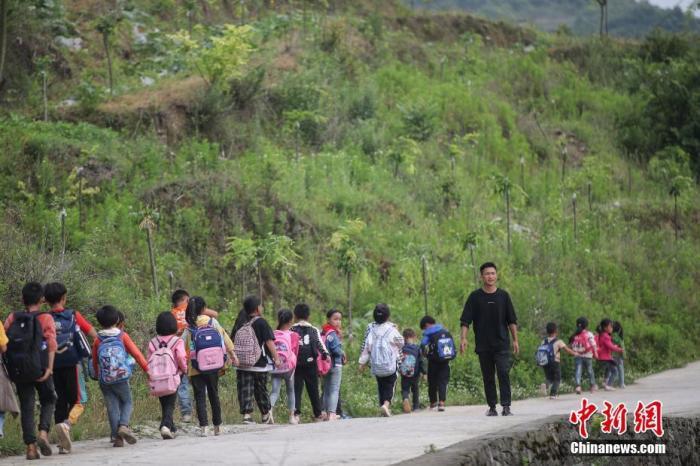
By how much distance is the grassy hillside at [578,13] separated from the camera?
79.1m

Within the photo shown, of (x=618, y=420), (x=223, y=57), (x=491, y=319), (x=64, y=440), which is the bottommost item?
(x=618, y=420)

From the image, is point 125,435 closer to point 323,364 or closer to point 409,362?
point 323,364

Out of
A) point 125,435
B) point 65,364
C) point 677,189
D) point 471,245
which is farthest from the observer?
point 677,189

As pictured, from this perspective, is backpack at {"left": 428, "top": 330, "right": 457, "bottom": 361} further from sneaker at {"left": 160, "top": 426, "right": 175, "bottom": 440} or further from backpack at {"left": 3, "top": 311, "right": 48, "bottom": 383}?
backpack at {"left": 3, "top": 311, "right": 48, "bottom": 383}

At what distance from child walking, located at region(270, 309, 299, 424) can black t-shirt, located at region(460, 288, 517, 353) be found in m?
2.70

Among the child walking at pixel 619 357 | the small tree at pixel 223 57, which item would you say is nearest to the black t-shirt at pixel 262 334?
the child walking at pixel 619 357

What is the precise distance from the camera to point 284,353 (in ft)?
46.9

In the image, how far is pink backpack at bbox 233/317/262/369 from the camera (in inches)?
540

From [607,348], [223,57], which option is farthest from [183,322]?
[223,57]

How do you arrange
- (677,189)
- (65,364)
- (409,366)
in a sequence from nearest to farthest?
(65,364) → (409,366) → (677,189)

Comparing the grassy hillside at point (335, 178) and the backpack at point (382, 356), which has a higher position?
the grassy hillside at point (335, 178)

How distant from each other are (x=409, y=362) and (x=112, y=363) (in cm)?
701

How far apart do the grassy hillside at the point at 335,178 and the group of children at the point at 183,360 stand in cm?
109

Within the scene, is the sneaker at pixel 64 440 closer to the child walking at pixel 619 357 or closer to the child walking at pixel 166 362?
the child walking at pixel 166 362
